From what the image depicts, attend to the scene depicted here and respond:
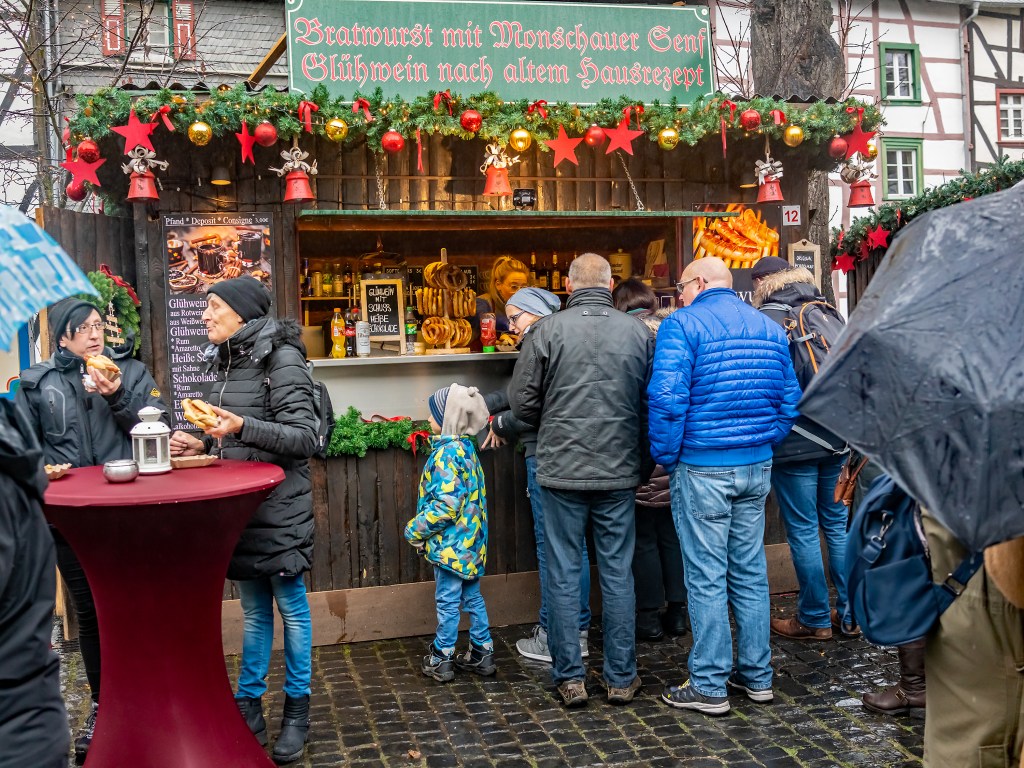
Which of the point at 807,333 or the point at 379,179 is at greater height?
the point at 379,179

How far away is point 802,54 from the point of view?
28.0ft

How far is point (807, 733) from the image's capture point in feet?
14.5

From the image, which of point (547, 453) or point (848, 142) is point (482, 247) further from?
point (547, 453)

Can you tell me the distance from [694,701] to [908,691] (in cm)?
96

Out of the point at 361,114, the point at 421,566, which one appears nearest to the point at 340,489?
the point at 421,566

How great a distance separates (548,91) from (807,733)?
408 centimetres

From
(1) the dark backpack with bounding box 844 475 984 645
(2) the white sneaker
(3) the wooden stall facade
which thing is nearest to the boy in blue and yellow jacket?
(2) the white sneaker

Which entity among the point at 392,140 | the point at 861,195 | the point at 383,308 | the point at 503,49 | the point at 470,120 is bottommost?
the point at 383,308

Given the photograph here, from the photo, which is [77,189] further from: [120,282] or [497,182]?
[497,182]

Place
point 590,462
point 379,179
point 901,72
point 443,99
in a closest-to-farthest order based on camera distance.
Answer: point 590,462 → point 443,99 → point 379,179 → point 901,72

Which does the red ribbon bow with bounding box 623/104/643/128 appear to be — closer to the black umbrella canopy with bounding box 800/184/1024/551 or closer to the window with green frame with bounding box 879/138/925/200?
the black umbrella canopy with bounding box 800/184/1024/551

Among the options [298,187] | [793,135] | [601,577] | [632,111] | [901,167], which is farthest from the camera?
[901,167]

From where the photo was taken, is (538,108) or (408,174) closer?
(538,108)

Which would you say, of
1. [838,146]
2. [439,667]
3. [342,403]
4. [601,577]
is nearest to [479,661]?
[439,667]
